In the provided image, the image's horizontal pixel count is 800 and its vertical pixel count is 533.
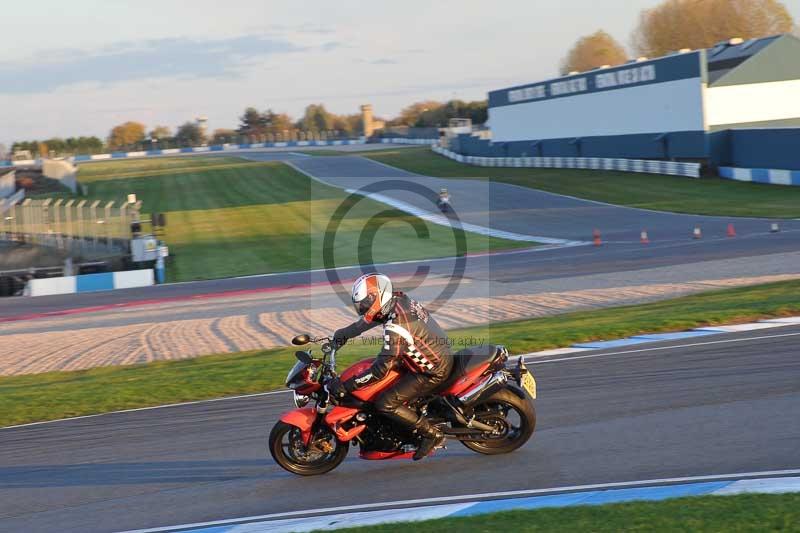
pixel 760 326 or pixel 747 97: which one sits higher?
pixel 747 97

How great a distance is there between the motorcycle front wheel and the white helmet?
1239 millimetres

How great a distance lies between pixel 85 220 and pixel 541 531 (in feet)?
106

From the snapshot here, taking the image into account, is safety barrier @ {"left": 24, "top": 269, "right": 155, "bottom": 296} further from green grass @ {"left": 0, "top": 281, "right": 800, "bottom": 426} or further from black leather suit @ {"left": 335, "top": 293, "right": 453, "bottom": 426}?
black leather suit @ {"left": 335, "top": 293, "right": 453, "bottom": 426}

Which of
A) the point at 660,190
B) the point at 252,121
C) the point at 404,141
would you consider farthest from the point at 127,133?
the point at 660,190

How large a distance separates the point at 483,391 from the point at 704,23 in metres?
110

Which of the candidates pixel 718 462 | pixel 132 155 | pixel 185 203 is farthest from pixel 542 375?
pixel 132 155

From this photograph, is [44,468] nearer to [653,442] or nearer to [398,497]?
[398,497]

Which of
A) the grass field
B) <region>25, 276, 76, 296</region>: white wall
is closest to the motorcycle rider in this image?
the grass field

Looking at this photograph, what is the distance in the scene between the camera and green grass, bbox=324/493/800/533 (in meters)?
5.81

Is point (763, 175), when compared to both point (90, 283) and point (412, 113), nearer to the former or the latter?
point (90, 283)

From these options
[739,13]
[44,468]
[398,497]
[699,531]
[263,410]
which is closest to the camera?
[699,531]

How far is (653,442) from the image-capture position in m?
8.28

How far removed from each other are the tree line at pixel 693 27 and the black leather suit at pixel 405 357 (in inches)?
4051

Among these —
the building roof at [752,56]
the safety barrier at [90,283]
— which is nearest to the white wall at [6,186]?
the safety barrier at [90,283]
